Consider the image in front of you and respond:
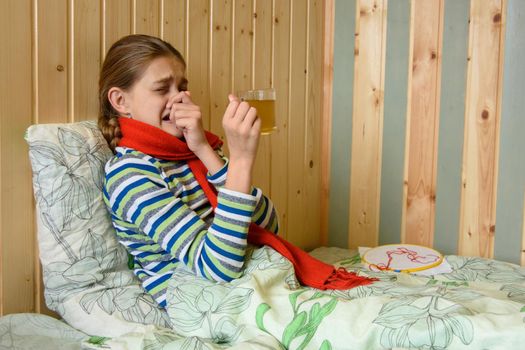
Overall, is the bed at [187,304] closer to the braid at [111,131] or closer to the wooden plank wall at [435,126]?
the braid at [111,131]

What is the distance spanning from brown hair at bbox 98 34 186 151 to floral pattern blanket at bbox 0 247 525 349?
397mm

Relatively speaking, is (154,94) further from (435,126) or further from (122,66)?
(435,126)

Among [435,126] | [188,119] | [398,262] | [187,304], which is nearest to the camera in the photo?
[187,304]

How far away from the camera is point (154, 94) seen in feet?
4.16

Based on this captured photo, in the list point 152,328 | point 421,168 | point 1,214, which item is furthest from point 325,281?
point 421,168

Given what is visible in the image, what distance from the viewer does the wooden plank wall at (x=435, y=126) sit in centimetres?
191

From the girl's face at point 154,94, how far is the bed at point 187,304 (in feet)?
0.38

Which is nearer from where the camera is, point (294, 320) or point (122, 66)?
point (294, 320)

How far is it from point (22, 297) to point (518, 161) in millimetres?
1619

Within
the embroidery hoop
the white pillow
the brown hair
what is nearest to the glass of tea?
the brown hair

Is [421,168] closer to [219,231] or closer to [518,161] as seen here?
[518,161]

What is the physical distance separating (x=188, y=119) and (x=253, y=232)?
301 millimetres

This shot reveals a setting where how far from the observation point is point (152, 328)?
108cm

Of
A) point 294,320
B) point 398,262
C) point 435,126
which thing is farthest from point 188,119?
point 435,126
